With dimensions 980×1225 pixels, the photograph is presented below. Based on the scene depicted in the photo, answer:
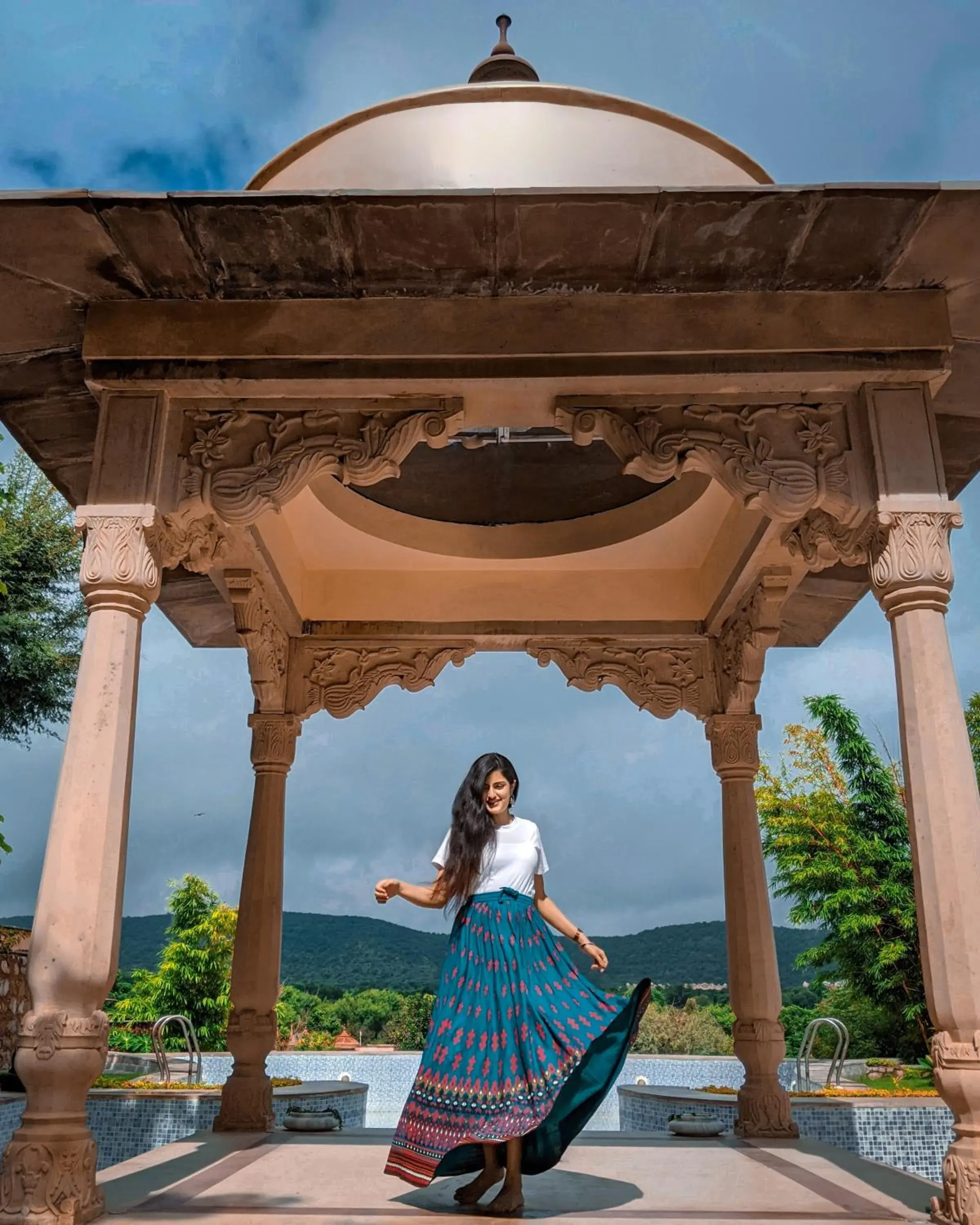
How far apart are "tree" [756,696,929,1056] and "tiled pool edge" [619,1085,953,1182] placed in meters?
6.30

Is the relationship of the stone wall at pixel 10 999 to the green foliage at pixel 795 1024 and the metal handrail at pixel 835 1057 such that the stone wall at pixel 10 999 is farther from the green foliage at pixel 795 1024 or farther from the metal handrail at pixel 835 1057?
the green foliage at pixel 795 1024

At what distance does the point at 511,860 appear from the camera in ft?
13.6

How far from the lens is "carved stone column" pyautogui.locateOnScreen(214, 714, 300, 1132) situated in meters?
6.56

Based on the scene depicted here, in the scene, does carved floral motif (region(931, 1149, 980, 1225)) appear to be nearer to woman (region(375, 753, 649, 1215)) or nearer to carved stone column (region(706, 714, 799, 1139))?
woman (region(375, 753, 649, 1215))

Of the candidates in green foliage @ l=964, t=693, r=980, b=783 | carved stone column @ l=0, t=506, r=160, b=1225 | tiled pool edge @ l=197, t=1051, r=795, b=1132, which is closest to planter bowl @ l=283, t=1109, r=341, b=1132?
carved stone column @ l=0, t=506, r=160, b=1225

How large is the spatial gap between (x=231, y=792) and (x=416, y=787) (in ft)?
52.0

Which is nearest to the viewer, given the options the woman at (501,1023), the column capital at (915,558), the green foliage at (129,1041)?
the woman at (501,1023)

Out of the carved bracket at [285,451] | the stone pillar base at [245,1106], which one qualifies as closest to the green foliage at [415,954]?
the stone pillar base at [245,1106]

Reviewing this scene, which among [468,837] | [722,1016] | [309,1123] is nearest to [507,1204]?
[468,837]

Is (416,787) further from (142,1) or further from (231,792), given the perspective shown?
(142,1)

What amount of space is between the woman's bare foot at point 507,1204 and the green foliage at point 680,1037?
14.6 meters

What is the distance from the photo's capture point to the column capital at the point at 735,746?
24.7ft

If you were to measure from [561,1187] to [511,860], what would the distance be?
1632 millimetres

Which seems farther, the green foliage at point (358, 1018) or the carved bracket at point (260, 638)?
the green foliage at point (358, 1018)
